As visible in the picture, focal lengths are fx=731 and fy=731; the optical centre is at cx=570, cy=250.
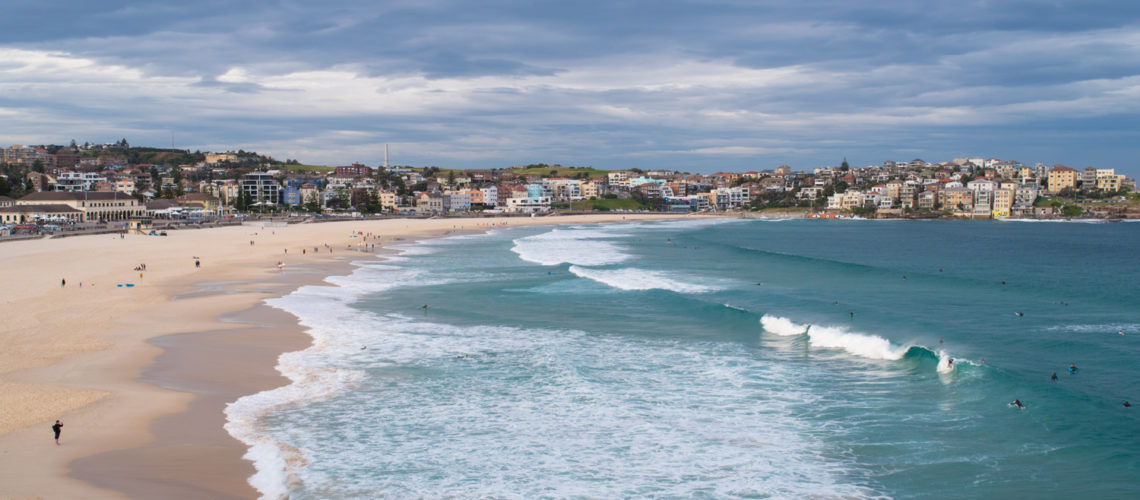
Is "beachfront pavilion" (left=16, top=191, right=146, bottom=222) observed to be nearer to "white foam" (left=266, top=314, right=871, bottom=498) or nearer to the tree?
the tree

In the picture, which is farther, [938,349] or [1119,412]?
[938,349]

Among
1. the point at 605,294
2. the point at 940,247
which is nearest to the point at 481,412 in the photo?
the point at 605,294

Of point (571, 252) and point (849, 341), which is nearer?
point (849, 341)

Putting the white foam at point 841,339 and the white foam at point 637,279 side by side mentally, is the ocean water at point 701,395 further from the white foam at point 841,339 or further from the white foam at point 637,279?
the white foam at point 637,279

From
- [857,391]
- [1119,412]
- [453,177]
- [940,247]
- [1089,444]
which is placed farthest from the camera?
[453,177]

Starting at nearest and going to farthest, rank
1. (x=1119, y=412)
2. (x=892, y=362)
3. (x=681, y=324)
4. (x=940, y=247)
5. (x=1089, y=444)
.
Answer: (x=1089, y=444), (x=1119, y=412), (x=892, y=362), (x=681, y=324), (x=940, y=247)

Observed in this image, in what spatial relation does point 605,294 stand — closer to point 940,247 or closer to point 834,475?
point 834,475

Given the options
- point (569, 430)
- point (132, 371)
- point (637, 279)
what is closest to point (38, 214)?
point (637, 279)

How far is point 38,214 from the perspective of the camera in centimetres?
7388

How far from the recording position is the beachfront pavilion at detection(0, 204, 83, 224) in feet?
235

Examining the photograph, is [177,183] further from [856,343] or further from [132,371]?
[856,343]

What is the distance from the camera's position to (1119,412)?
535 inches

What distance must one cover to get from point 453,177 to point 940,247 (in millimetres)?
155691

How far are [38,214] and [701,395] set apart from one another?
81.8 meters
